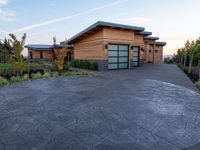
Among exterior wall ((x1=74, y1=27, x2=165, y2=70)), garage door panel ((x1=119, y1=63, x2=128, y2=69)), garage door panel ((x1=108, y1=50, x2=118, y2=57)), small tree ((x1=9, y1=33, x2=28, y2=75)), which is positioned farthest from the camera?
garage door panel ((x1=119, y1=63, x2=128, y2=69))

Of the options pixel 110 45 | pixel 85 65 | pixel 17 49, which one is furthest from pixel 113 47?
pixel 17 49

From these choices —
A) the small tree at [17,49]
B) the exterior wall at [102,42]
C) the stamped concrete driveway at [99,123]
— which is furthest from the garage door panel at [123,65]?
the stamped concrete driveway at [99,123]

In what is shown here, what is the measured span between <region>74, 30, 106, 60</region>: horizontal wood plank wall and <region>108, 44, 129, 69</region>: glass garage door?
94cm

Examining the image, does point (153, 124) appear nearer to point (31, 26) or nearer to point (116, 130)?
point (116, 130)

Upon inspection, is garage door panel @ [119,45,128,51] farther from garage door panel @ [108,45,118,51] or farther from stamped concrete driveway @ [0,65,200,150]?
stamped concrete driveway @ [0,65,200,150]

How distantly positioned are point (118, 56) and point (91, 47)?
2.88 m

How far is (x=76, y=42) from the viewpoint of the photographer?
58.6 feet

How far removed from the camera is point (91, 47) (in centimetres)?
1458

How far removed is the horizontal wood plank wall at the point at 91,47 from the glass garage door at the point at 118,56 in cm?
94

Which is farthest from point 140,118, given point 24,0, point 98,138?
point 24,0

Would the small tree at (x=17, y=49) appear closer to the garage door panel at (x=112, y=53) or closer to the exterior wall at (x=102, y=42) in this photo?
the exterior wall at (x=102, y=42)

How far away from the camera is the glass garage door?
Answer: 13.6 meters

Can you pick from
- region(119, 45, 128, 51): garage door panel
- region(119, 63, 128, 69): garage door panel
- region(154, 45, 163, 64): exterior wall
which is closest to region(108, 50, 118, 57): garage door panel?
region(119, 45, 128, 51): garage door panel

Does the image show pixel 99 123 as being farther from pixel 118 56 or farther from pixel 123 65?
pixel 123 65
